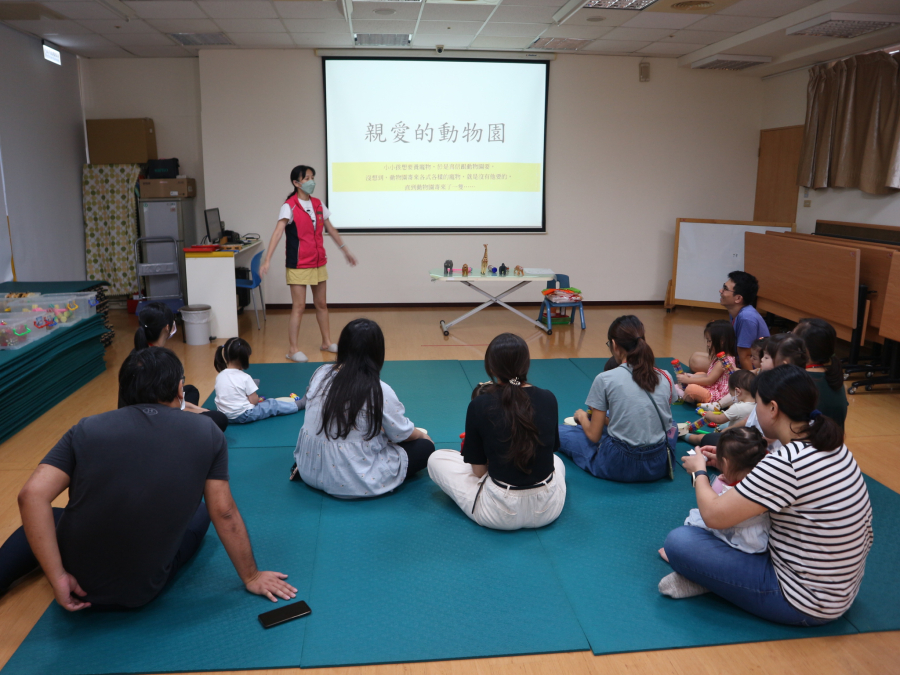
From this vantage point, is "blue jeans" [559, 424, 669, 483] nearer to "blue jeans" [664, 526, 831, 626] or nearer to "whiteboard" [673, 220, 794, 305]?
"blue jeans" [664, 526, 831, 626]

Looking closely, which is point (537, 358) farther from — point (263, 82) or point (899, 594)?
point (263, 82)

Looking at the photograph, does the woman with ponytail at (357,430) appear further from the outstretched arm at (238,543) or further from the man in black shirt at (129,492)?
the man in black shirt at (129,492)

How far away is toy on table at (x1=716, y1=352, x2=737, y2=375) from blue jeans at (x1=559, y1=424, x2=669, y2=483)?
1190mm

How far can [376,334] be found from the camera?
278 cm

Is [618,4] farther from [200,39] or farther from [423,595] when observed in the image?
[423,595]

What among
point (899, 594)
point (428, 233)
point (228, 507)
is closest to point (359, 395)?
point (228, 507)

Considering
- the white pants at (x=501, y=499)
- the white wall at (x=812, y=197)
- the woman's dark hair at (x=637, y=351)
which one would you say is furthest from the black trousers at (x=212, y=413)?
the white wall at (x=812, y=197)

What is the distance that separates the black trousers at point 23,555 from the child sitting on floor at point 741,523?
1727 mm

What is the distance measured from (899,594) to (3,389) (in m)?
4.42

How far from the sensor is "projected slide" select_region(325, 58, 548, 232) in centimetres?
735

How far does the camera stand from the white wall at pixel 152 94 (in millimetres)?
7383

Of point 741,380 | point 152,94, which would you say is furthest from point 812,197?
point 152,94

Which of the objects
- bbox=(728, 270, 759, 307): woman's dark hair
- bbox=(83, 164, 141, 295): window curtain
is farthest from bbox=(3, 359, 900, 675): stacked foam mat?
bbox=(83, 164, 141, 295): window curtain

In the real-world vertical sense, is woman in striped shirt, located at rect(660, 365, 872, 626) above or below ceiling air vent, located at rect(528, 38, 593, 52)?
below
